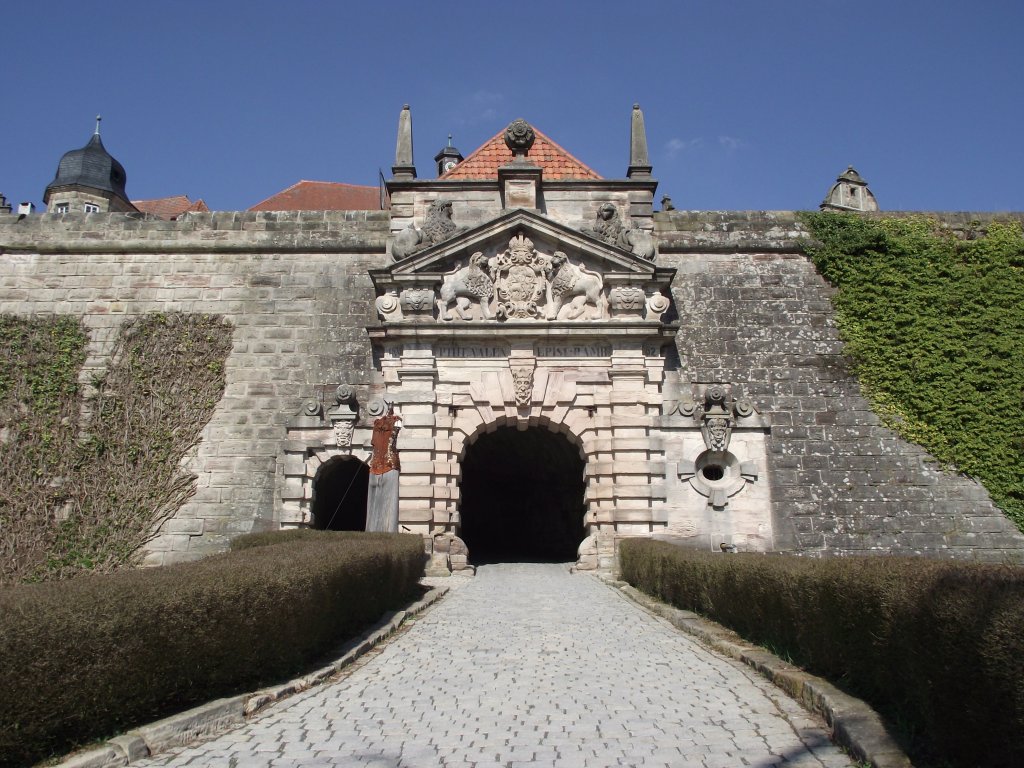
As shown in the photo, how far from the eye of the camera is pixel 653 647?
866 centimetres

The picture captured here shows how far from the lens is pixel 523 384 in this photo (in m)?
16.8

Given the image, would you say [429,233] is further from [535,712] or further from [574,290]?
[535,712]

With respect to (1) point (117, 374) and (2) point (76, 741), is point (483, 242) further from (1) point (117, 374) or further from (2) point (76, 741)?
(2) point (76, 741)

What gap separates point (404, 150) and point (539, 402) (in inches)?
267

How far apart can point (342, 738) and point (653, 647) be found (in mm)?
4008

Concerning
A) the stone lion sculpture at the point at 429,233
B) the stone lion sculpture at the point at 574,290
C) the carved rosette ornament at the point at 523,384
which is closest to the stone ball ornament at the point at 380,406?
the carved rosette ornament at the point at 523,384

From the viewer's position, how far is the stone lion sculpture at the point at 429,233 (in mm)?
17328

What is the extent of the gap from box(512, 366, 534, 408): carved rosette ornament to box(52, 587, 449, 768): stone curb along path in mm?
9006

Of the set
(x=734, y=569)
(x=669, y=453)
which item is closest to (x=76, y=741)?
(x=734, y=569)

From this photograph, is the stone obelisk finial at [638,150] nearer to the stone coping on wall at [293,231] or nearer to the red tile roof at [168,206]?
the stone coping on wall at [293,231]

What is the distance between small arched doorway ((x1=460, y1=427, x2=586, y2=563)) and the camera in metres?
22.0

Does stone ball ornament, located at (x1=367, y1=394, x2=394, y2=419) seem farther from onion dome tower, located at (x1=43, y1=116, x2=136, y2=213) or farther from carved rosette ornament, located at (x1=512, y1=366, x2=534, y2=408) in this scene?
onion dome tower, located at (x1=43, y1=116, x2=136, y2=213)

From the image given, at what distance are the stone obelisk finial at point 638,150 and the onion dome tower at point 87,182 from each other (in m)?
32.6

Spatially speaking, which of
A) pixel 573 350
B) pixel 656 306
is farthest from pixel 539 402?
pixel 656 306
